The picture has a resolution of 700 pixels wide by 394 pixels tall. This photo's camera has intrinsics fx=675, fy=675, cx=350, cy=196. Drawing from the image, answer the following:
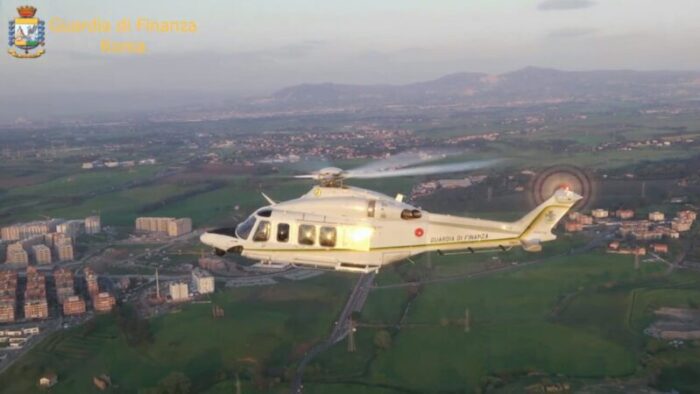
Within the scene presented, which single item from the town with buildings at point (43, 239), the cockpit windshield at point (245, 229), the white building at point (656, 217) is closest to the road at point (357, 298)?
the white building at point (656, 217)

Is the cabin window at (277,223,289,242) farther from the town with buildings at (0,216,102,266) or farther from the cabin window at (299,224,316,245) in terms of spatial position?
the town with buildings at (0,216,102,266)

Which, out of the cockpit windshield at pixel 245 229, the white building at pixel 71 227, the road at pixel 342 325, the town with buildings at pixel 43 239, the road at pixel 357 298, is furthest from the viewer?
the white building at pixel 71 227

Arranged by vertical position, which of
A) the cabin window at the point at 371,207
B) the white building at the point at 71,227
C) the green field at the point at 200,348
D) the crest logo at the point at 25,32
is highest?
the crest logo at the point at 25,32

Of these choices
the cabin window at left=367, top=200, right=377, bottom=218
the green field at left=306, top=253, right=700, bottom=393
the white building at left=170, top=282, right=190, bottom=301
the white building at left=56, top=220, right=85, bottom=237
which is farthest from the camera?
the white building at left=56, top=220, right=85, bottom=237

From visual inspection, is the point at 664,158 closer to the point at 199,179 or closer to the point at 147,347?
the point at 199,179

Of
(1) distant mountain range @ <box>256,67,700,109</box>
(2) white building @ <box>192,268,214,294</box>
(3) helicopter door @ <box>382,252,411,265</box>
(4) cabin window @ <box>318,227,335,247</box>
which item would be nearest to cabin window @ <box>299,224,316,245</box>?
(4) cabin window @ <box>318,227,335,247</box>

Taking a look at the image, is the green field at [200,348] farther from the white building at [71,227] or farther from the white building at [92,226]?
Result: the white building at [92,226]

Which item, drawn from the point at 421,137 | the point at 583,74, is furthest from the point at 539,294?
the point at 583,74
